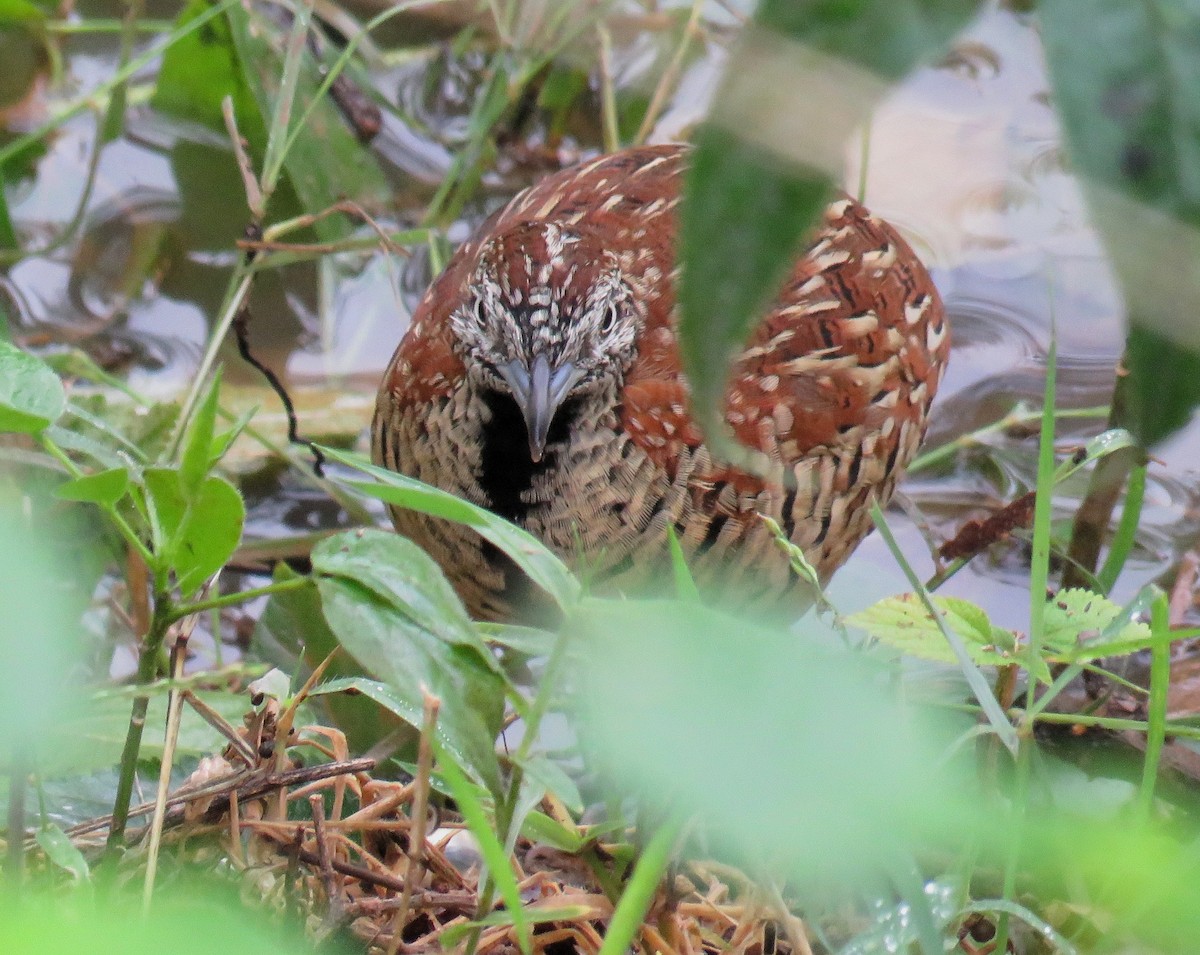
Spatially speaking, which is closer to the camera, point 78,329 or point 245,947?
point 245,947

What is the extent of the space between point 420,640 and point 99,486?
13.3 inches

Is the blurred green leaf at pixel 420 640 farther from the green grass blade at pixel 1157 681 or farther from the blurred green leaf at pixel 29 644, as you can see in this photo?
the green grass blade at pixel 1157 681

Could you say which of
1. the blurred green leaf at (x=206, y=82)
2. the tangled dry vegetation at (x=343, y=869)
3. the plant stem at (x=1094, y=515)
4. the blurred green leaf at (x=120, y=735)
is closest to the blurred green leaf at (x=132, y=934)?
the tangled dry vegetation at (x=343, y=869)

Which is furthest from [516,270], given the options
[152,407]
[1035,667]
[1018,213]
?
[1018,213]

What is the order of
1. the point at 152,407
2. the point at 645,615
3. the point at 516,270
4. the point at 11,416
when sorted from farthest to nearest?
the point at 152,407 < the point at 516,270 < the point at 11,416 < the point at 645,615

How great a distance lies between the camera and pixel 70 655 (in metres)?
Result: 0.71

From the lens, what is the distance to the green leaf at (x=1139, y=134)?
50 centimetres

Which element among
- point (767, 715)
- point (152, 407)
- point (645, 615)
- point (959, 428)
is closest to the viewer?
point (767, 715)

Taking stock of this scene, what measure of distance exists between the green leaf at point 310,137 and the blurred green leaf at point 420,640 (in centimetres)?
212

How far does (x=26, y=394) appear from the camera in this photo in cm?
125

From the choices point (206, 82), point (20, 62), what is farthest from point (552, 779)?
point (20, 62)

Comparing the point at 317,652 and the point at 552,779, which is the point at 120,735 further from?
the point at 552,779

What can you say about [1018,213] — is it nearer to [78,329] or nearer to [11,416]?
[78,329]

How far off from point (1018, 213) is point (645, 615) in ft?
10.6
